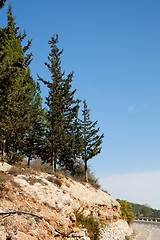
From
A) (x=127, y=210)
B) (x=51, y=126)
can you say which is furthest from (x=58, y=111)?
(x=127, y=210)

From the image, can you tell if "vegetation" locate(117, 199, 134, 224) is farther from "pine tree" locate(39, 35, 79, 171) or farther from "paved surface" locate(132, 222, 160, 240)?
"pine tree" locate(39, 35, 79, 171)

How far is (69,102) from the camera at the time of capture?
3534cm

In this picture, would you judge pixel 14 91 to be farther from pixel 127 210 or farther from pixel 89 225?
pixel 127 210

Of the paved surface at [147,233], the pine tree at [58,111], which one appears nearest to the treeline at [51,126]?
the pine tree at [58,111]

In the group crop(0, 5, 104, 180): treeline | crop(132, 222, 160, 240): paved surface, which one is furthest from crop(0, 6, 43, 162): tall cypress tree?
crop(132, 222, 160, 240): paved surface

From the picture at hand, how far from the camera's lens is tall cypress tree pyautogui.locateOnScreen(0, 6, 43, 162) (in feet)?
46.5

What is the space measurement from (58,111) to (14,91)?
1702 cm

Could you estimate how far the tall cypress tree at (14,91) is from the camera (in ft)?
46.5

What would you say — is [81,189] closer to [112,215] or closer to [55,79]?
[112,215]

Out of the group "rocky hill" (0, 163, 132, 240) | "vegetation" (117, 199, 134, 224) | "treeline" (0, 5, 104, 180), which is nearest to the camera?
"rocky hill" (0, 163, 132, 240)

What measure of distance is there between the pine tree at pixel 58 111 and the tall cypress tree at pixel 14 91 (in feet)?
10.1

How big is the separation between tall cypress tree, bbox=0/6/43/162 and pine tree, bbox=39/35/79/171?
121 inches

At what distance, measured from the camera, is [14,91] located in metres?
15.5

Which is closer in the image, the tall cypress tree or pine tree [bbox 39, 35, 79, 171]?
the tall cypress tree
